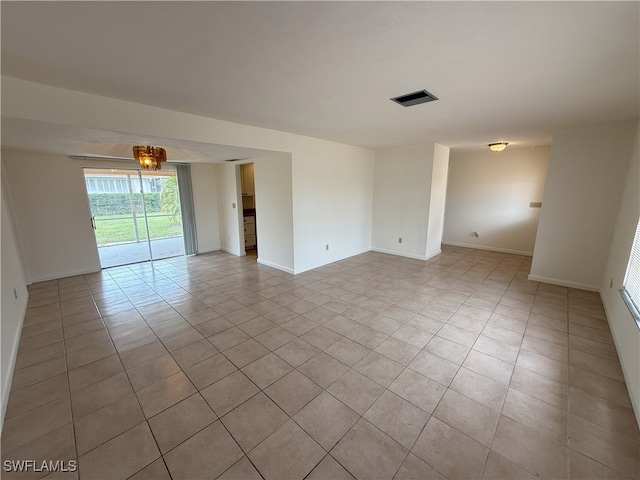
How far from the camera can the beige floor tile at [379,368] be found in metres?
2.12

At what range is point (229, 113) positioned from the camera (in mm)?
2936

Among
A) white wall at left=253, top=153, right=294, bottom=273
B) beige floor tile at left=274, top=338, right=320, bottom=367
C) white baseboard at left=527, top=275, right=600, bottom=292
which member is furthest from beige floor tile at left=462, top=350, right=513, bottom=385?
white wall at left=253, top=153, right=294, bottom=273

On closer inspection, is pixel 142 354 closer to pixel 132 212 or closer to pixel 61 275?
pixel 61 275

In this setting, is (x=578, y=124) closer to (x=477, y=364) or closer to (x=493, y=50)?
(x=493, y=50)

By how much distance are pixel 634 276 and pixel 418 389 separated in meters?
2.33

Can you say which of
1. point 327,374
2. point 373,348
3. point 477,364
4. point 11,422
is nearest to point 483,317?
point 477,364

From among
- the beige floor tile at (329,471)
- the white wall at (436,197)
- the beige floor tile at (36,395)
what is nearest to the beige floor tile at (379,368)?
the beige floor tile at (329,471)

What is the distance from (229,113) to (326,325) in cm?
268

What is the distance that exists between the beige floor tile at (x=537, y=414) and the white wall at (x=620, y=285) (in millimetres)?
511

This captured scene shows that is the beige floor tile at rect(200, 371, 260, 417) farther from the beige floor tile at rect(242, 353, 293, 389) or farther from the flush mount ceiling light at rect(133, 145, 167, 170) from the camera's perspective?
the flush mount ceiling light at rect(133, 145, 167, 170)

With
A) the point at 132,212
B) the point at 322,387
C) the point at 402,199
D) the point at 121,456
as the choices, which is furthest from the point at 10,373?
the point at 402,199

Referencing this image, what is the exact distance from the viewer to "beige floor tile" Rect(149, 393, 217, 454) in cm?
161

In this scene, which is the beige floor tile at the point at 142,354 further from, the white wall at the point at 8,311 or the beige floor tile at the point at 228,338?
the white wall at the point at 8,311

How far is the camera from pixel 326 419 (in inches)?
68.7
